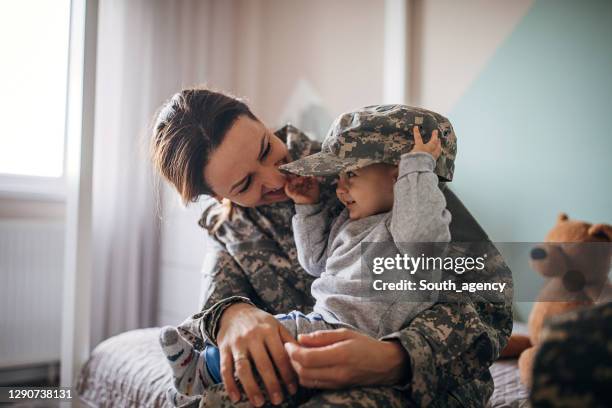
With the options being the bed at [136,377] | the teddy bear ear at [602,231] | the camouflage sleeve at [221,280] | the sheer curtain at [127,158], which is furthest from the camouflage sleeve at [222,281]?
the sheer curtain at [127,158]

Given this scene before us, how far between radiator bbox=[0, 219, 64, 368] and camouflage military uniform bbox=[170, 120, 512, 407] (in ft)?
4.57

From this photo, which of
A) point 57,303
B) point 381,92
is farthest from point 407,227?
point 57,303

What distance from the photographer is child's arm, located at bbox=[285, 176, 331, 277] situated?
3.45 ft

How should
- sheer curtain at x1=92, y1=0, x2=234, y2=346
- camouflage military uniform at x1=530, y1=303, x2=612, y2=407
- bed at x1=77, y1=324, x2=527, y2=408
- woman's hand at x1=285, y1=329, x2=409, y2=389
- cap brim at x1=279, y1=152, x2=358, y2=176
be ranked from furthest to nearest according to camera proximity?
sheer curtain at x1=92, y1=0, x2=234, y2=346 → bed at x1=77, y1=324, x2=527, y2=408 → cap brim at x1=279, y1=152, x2=358, y2=176 → woman's hand at x1=285, y1=329, x2=409, y2=389 → camouflage military uniform at x1=530, y1=303, x2=612, y2=407

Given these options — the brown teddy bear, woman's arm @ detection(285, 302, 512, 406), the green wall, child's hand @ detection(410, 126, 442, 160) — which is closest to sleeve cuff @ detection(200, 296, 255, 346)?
woman's arm @ detection(285, 302, 512, 406)

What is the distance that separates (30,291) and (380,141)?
2085 mm

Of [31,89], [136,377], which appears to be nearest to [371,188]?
[136,377]

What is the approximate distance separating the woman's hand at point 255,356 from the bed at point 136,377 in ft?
1.27

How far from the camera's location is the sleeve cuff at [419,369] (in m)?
0.74

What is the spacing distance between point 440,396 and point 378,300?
18 cm

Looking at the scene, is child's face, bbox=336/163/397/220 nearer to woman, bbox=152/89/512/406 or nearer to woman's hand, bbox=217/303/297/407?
woman, bbox=152/89/512/406

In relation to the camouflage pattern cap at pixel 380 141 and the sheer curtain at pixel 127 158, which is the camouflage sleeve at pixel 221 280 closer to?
the camouflage pattern cap at pixel 380 141

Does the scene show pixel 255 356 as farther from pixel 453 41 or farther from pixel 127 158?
pixel 127 158

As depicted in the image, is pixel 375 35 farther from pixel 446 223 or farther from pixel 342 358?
pixel 342 358
